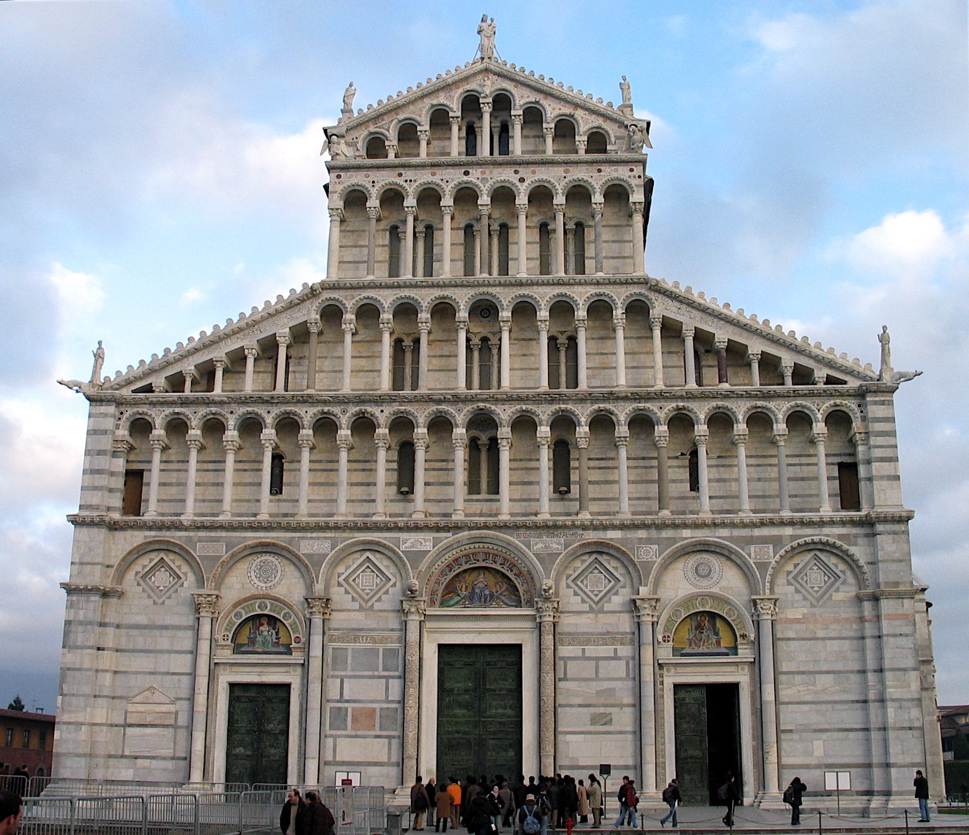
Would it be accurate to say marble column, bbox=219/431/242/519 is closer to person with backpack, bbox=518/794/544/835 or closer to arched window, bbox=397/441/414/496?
arched window, bbox=397/441/414/496

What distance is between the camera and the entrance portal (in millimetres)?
26891

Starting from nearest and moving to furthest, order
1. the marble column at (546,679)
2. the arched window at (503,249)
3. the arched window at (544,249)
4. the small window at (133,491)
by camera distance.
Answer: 1. the marble column at (546,679)
2. the small window at (133,491)
3. the arched window at (544,249)
4. the arched window at (503,249)

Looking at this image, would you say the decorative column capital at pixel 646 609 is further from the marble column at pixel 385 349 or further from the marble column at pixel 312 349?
the marble column at pixel 312 349

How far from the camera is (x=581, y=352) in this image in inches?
1179

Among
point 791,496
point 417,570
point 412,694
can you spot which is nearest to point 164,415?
point 417,570

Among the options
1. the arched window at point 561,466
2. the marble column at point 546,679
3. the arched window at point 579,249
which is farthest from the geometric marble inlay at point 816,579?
the arched window at point 579,249

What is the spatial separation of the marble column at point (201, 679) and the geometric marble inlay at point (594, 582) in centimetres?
889

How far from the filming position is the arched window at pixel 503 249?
32.0m

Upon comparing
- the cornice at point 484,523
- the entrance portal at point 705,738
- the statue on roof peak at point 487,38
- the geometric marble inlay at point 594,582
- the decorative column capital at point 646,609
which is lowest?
the entrance portal at point 705,738

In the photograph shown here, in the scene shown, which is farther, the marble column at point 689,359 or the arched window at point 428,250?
the arched window at point 428,250

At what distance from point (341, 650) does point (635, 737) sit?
7385 mm

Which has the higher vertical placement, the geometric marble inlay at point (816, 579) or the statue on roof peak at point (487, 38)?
the statue on roof peak at point (487, 38)

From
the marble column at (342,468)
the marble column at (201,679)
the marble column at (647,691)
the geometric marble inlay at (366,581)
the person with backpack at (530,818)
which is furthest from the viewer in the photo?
the marble column at (342,468)

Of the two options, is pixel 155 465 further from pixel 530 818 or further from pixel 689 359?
pixel 530 818
